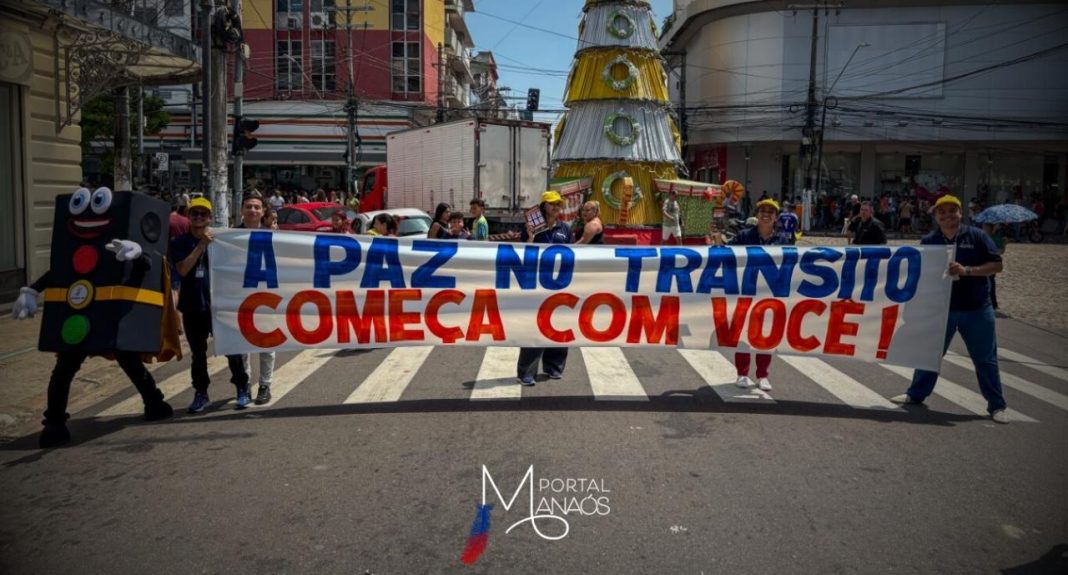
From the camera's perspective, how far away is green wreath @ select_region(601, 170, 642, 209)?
29.0m

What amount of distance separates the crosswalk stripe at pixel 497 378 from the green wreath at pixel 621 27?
2084 centimetres

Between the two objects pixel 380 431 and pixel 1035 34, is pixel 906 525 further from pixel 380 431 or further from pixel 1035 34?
pixel 1035 34

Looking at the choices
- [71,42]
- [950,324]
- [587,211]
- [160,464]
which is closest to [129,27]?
[71,42]

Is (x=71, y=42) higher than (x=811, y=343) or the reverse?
higher

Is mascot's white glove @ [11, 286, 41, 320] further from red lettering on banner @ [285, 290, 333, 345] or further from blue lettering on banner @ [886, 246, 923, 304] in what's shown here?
blue lettering on banner @ [886, 246, 923, 304]

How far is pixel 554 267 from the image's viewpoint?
746 cm

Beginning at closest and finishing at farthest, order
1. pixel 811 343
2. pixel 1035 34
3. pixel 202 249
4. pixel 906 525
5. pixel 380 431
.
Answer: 1. pixel 906 525
2. pixel 380 431
3. pixel 202 249
4. pixel 811 343
5. pixel 1035 34

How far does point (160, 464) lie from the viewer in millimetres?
5492

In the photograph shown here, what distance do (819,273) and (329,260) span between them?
4631mm

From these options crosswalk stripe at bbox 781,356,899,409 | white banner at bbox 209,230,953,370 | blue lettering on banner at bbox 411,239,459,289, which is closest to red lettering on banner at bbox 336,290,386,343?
white banner at bbox 209,230,953,370

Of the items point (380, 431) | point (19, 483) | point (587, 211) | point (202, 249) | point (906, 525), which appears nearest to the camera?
point (906, 525)

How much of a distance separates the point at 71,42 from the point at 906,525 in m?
15.0

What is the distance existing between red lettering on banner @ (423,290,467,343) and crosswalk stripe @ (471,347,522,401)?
0.63 meters

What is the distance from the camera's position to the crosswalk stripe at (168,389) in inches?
280
